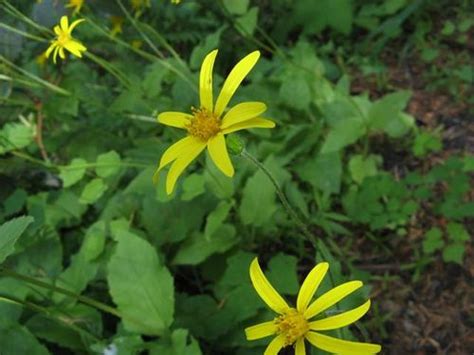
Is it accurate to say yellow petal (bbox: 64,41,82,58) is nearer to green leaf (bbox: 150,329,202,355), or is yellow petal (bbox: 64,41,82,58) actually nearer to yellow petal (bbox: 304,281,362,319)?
green leaf (bbox: 150,329,202,355)

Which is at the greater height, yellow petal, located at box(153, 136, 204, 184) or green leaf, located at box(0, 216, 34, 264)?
yellow petal, located at box(153, 136, 204, 184)

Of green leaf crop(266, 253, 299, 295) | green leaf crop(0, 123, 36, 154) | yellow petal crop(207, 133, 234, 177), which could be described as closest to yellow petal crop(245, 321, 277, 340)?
yellow petal crop(207, 133, 234, 177)

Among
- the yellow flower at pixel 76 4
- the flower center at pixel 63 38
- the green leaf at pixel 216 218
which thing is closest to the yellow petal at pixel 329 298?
the green leaf at pixel 216 218

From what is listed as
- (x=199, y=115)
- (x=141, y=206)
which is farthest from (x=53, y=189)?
(x=199, y=115)

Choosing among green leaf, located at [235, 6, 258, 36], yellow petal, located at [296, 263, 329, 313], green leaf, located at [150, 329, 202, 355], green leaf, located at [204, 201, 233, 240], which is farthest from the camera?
green leaf, located at [235, 6, 258, 36]

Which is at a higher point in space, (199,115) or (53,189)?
(53,189)

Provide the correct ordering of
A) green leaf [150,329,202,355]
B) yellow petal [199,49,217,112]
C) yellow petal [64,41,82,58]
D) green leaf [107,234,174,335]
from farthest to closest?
yellow petal [64,41,82,58]
green leaf [107,234,174,335]
green leaf [150,329,202,355]
yellow petal [199,49,217,112]

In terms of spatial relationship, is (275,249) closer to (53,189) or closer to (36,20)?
(53,189)

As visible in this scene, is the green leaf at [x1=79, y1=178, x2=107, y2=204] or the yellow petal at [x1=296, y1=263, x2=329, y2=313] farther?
the green leaf at [x1=79, y1=178, x2=107, y2=204]
